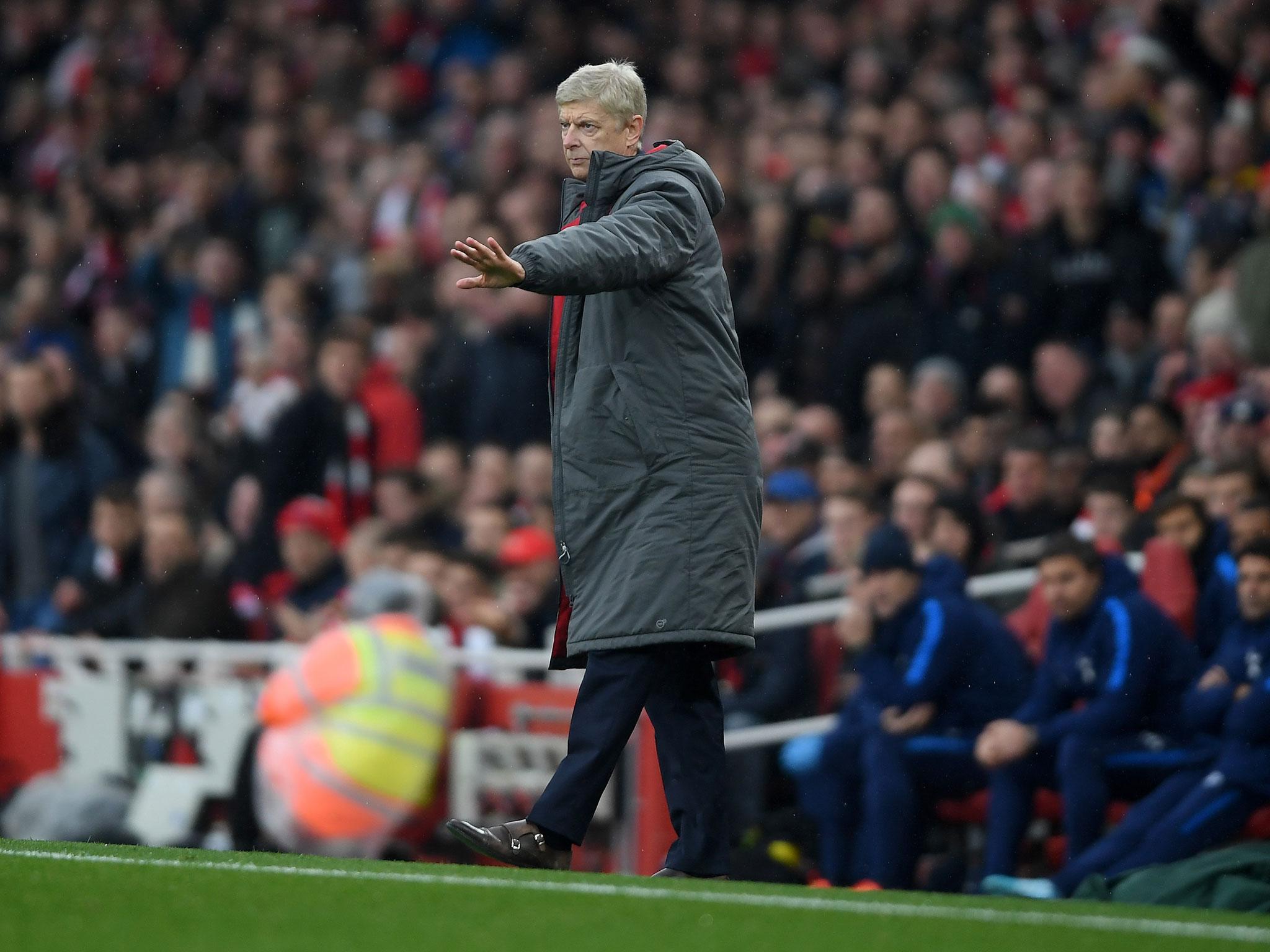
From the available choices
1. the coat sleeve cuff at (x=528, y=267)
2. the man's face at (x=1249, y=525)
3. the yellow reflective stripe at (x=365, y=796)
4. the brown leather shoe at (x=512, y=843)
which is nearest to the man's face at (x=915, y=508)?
the man's face at (x=1249, y=525)

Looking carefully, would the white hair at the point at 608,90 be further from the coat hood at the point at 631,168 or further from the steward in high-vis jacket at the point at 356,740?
the steward in high-vis jacket at the point at 356,740

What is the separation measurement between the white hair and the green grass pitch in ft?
5.74

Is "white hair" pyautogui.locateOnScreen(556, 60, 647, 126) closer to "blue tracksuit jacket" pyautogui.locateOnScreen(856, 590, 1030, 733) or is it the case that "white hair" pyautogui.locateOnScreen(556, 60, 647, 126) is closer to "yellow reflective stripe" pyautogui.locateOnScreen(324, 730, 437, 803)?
"blue tracksuit jacket" pyautogui.locateOnScreen(856, 590, 1030, 733)

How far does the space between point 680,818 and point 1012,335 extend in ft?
16.5

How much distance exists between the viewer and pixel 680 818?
505cm

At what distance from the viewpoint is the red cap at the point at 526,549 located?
9.05 m

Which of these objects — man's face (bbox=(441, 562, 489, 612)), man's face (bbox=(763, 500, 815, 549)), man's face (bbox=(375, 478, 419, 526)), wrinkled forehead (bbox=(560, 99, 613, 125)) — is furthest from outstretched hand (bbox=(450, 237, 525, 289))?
man's face (bbox=(375, 478, 419, 526))

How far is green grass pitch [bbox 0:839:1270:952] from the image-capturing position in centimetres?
382

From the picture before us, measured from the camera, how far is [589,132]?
5.09 metres

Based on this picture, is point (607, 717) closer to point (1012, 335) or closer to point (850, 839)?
point (850, 839)

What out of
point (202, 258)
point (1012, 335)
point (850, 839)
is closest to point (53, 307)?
point (202, 258)

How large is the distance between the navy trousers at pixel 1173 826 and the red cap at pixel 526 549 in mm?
3108

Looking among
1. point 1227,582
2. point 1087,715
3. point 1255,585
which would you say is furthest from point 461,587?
point 1255,585

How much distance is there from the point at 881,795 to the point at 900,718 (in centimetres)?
28
